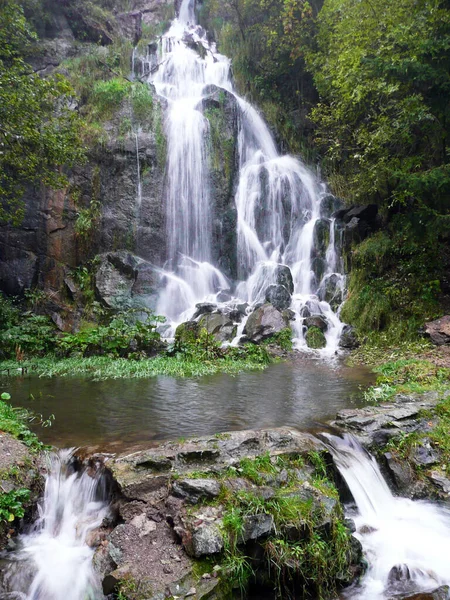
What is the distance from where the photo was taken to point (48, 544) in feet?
12.5

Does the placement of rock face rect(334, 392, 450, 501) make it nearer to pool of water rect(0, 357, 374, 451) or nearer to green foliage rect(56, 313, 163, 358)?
pool of water rect(0, 357, 374, 451)

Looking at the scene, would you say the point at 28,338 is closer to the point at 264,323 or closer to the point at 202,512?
the point at 264,323

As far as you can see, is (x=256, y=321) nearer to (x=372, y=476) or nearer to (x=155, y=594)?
(x=372, y=476)

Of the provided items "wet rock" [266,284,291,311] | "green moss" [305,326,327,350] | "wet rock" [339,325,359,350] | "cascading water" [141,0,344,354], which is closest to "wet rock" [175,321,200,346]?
"cascading water" [141,0,344,354]

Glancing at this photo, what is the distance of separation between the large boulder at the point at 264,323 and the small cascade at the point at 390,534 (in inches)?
301

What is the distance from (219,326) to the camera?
13.2 metres

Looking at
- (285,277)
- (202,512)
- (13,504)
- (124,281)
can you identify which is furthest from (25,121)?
(202,512)

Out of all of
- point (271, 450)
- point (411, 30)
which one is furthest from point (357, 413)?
point (411, 30)

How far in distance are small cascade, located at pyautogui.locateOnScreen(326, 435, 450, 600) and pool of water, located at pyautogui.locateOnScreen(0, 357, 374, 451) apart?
1073 millimetres

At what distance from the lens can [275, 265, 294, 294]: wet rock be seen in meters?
15.4

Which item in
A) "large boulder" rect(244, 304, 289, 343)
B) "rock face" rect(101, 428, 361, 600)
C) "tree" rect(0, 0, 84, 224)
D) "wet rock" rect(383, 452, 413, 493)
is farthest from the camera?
"large boulder" rect(244, 304, 289, 343)

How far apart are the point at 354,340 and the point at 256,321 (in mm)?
3003

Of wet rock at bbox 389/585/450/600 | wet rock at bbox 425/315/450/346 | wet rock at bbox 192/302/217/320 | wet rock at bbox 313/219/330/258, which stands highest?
wet rock at bbox 313/219/330/258

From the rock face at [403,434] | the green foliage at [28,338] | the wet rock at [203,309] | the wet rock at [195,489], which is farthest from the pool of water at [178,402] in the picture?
the wet rock at [203,309]
